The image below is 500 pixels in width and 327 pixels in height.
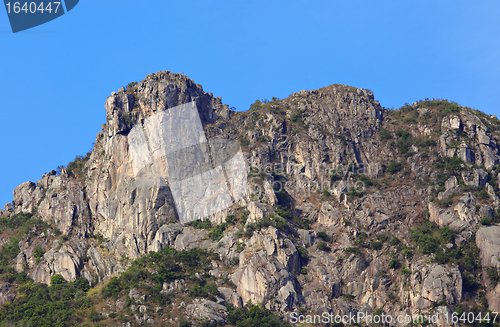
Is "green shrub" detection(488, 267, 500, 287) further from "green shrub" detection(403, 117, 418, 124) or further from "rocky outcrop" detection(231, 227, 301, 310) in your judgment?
"green shrub" detection(403, 117, 418, 124)

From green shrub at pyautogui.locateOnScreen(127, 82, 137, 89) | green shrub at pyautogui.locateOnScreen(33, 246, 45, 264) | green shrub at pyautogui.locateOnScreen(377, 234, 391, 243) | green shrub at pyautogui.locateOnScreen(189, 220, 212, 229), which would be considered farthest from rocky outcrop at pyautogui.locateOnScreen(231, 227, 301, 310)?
green shrub at pyautogui.locateOnScreen(127, 82, 137, 89)

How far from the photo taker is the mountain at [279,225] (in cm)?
11831

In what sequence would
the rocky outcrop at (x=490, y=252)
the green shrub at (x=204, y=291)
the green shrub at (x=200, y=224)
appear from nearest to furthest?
the rocky outcrop at (x=490, y=252) → the green shrub at (x=204, y=291) → the green shrub at (x=200, y=224)

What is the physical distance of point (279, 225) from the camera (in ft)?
412

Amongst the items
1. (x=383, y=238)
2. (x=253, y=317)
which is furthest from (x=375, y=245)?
(x=253, y=317)

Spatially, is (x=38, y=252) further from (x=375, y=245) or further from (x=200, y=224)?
(x=375, y=245)

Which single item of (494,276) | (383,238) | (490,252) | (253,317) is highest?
(383,238)

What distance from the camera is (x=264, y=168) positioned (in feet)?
471

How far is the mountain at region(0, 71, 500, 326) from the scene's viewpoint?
11831cm

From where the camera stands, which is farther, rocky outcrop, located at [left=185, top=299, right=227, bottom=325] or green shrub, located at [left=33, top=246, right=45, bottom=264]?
green shrub, located at [left=33, top=246, right=45, bottom=264]

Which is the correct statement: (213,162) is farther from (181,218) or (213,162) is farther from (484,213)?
(484,213)

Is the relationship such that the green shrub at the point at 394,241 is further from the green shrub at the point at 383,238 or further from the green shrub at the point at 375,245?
the green shrub at the point at 375,245

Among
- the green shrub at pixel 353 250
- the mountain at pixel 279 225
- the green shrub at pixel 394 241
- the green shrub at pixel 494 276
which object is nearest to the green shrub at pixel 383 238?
the mountain at pixel 279 225

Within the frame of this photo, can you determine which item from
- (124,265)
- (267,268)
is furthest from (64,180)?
(267,268)
